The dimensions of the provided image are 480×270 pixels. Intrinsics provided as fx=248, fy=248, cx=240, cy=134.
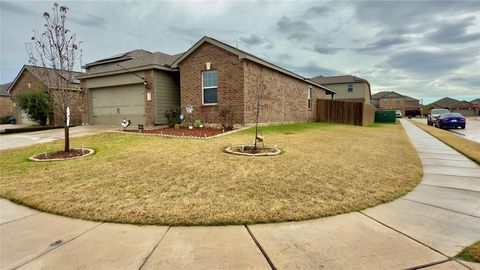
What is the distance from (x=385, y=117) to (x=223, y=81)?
27.1 meters

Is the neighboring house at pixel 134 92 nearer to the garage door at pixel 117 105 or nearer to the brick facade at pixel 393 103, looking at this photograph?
the garage door at pixel 117 105

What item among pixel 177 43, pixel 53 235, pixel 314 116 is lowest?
pixel 53 235

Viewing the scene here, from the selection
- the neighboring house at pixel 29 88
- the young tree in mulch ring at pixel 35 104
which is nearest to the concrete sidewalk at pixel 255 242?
the neighboring house at pixel 29 88

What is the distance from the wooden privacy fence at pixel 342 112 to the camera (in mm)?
22406

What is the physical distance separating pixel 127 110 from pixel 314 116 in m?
16.5

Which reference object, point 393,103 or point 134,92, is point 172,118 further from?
point 393,103

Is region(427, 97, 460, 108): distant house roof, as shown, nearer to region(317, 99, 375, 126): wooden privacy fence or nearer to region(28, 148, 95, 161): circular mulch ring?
region(317, 99, 375, 126): wooden privacy fence

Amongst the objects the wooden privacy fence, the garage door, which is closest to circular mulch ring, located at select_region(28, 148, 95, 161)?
the garage door

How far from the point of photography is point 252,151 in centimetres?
723

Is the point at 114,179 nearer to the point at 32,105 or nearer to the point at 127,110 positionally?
the point at 127,110

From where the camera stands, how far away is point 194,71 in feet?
45.6

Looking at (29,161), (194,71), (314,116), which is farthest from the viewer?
(314,116)

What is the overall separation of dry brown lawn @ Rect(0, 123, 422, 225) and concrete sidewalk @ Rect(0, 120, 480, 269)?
0.24m

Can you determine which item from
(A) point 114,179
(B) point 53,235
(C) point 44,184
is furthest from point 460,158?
(C) point 44,184
